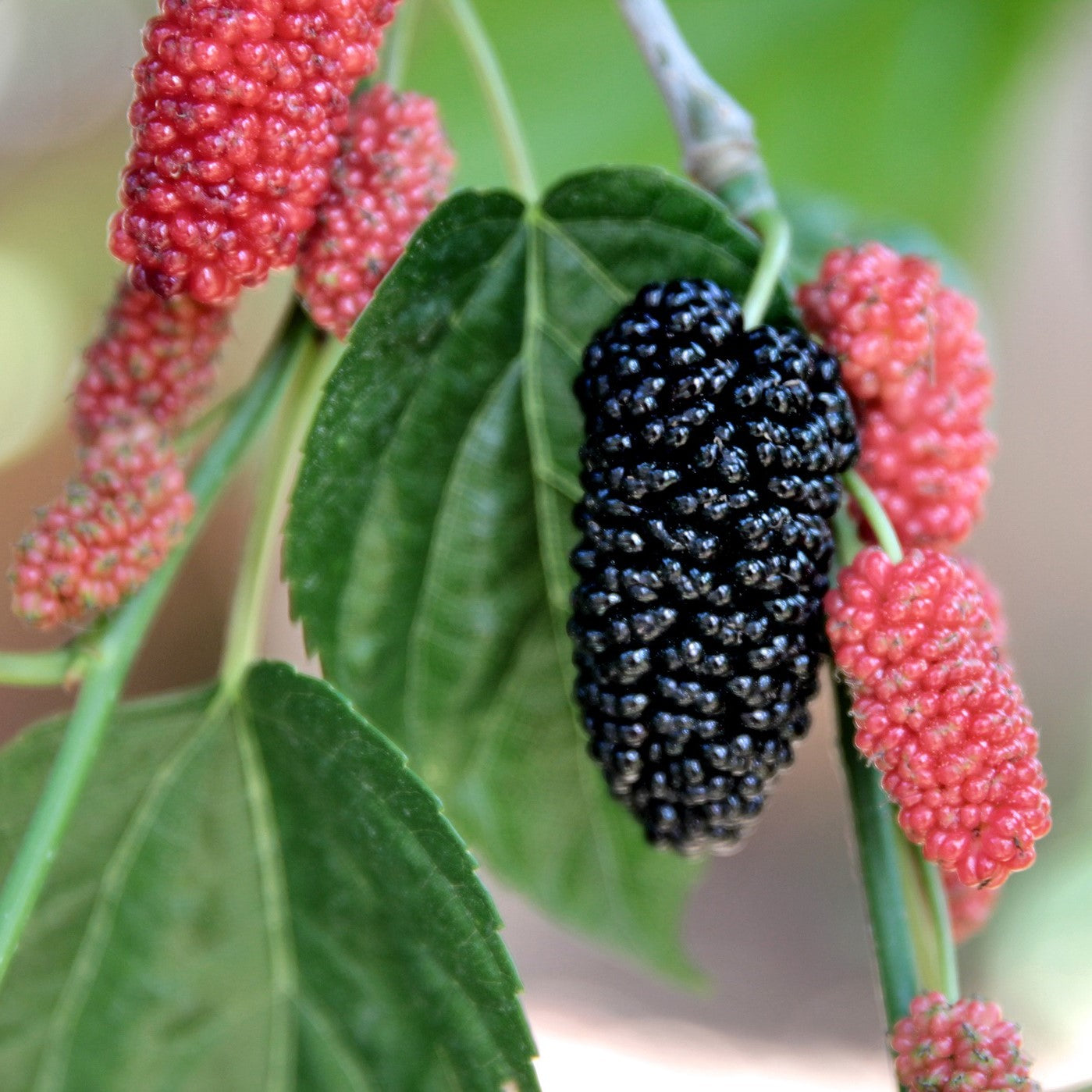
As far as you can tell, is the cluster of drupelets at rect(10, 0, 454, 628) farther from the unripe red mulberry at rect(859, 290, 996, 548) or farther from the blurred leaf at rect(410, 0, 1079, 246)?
the blurred leaf at rect(410, 0, 1079, 246)

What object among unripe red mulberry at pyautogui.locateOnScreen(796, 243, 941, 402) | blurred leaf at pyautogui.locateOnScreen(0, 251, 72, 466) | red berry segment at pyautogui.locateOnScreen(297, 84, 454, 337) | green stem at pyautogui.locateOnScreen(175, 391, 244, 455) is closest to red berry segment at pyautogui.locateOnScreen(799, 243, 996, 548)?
unripe red mulberry at pyautogui.locateOnScreen(796, 243, 941, 402)

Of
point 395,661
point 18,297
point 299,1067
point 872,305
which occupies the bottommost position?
point 299,1067

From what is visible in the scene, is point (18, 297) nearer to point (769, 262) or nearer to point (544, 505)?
point (544, 505)

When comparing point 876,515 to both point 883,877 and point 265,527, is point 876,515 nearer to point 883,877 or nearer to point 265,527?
point 883,877

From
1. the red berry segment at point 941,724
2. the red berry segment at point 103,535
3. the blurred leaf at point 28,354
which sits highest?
the blurred leaf at point 28,354

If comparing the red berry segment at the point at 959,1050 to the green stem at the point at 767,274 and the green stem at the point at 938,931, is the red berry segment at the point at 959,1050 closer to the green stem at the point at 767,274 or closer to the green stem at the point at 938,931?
the green stem at the point at 938,931

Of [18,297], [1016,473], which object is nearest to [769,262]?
[18,297]

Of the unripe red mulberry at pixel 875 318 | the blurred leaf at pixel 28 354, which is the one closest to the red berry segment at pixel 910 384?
the unripe red mulberry at pixel 875 318

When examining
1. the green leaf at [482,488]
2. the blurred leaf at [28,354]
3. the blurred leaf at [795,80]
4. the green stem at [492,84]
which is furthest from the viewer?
the blurred leaf at [28,354]
